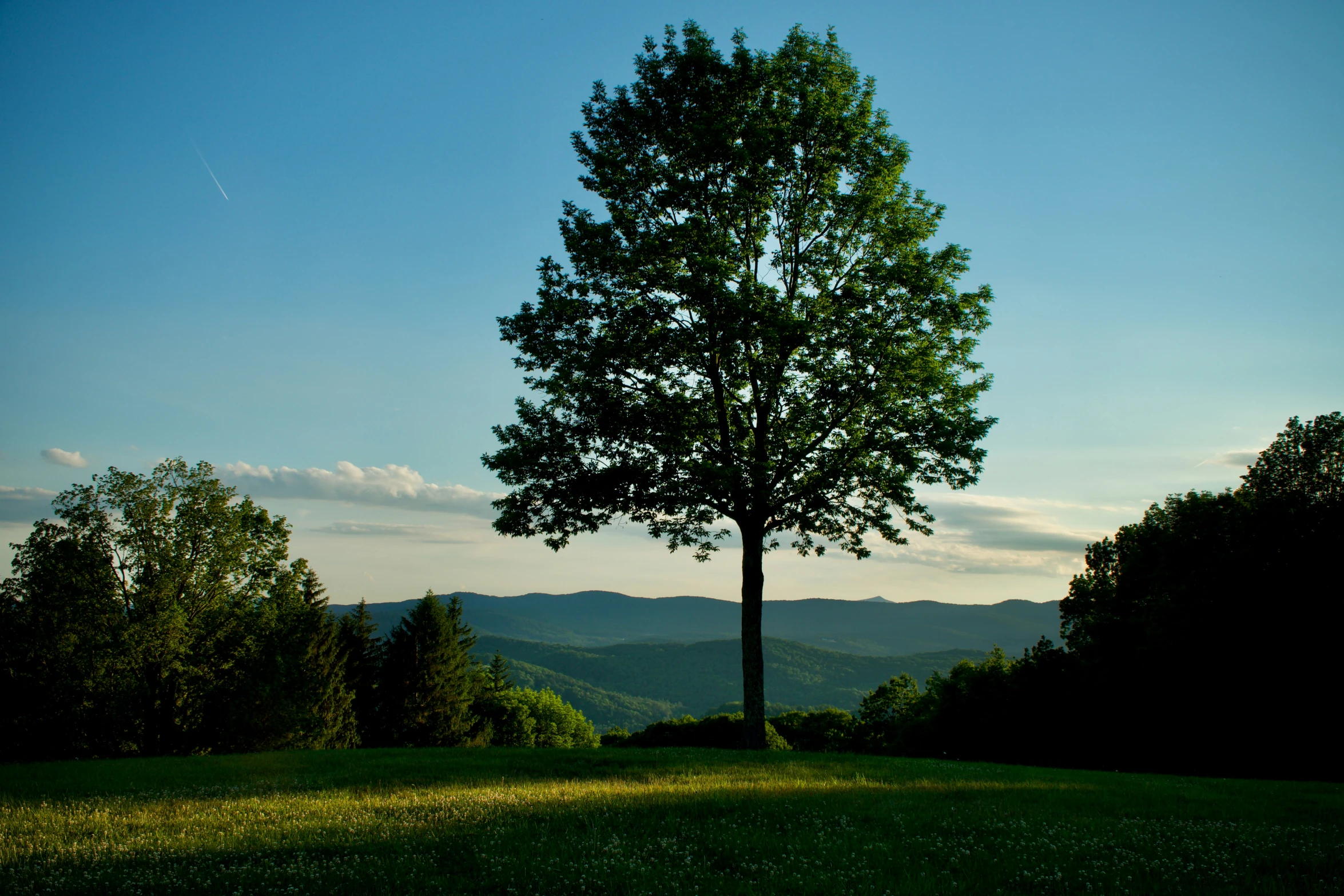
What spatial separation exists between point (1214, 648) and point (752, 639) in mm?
27222

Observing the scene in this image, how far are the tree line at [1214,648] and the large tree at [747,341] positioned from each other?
22.9m

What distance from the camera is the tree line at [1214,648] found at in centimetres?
3158

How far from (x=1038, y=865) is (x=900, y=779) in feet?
20.5

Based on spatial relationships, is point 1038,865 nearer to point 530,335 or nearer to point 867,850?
point 867,850

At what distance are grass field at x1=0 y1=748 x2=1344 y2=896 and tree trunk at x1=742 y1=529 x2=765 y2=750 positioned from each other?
5756 mm

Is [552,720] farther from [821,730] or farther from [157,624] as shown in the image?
[157,624]

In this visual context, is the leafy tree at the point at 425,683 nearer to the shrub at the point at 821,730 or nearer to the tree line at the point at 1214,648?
the shrub at the point at 821,730

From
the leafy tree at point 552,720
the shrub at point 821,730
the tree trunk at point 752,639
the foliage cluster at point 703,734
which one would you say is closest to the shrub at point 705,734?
the foliage cluster at point 703,734

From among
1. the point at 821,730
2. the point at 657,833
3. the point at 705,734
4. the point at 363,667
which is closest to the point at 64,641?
the point at 363,667

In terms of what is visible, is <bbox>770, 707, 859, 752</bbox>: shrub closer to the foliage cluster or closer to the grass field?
the foliage cluster

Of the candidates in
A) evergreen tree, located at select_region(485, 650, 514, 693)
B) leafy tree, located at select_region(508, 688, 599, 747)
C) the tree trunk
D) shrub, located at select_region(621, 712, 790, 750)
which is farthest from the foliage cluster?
the tree trunk

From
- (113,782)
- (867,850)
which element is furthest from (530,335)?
(867,850)

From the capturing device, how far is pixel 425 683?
Answer: 221 feet

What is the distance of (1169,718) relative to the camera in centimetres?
3584
